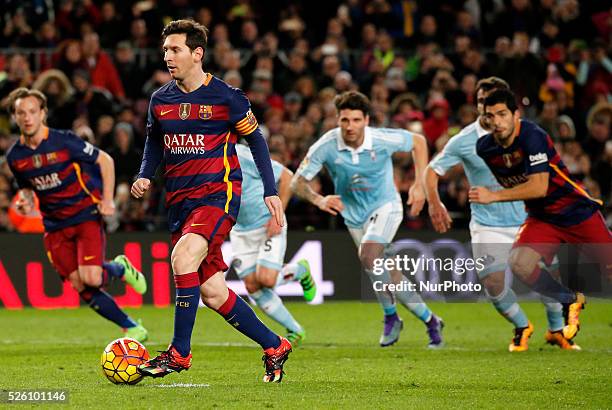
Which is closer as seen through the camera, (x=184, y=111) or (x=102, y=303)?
(x=184, y=111)

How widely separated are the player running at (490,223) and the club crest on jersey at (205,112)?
3.16m

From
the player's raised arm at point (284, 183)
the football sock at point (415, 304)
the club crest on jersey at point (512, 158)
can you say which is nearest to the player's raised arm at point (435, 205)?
the football sock at point (415, 304)

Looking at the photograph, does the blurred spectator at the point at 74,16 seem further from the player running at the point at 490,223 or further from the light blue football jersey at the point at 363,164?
the player running at the point at 490,223

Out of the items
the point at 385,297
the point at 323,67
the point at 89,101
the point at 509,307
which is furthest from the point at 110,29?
the point at 509,307

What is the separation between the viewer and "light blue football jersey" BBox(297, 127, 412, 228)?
11.9 meters

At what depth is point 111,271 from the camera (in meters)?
12.0

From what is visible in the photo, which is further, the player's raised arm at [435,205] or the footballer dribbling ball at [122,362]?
the player's raised arm at [435,205]

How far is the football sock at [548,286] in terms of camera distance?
10648 mm

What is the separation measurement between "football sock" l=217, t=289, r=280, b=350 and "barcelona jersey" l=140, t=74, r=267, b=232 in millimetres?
608

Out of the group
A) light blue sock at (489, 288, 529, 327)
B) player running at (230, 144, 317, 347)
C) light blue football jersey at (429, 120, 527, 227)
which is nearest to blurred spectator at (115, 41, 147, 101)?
player running at (230, 144, 317, 347)

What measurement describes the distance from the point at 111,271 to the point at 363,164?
270cm

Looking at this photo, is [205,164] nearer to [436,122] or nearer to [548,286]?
[548,286]

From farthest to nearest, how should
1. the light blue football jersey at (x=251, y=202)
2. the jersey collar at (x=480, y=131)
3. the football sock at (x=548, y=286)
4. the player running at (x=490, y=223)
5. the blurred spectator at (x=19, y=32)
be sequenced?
the blurred spectator at (x=19, y=32)
the light blue football jersey at (x=251, y=202)
the jersey collar at (x=480, y=131)
the player running at (x=490, y=223)
the football sock at (x=548, y=286)

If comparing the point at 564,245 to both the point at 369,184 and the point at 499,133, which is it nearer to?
the point at 499,133
